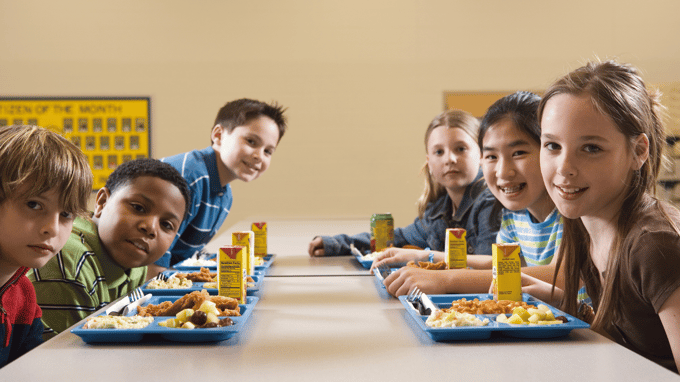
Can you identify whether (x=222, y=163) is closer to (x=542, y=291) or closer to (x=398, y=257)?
(x=398, y=257)

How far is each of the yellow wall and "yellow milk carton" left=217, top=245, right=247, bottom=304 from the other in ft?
12.7

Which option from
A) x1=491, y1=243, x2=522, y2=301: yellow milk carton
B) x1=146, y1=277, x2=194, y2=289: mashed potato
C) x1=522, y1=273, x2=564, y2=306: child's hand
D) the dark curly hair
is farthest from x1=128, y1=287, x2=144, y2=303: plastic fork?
x1=522, y1=273, x2=564, y2=306: child's hand

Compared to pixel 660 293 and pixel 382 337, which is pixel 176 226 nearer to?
pixel 382 337

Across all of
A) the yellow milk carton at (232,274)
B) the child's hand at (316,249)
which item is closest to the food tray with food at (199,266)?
the child's hand at (316,249)

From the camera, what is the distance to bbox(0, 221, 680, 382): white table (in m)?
0.77

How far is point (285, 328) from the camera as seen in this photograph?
1.06m

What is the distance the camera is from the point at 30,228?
41.6 inches

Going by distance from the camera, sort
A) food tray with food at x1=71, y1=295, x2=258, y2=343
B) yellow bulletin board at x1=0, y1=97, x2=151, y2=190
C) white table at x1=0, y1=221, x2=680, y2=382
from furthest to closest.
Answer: yellow bulletin board at x1=0, y1=97, x2=151, y2=190 < food tray with food at x1=71, y1=295, x2=258, y2=343 < white table at x1=0, y1=221, x2=680, y2=382

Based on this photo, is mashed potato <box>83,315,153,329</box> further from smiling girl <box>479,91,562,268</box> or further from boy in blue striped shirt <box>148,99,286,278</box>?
boy in blue striped shirt <box>148,99,286,278</box>

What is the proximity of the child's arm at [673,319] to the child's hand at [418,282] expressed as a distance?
0.48 m

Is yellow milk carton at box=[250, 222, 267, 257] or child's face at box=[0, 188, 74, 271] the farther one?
yellow milk carton at box=[250, 222, 267, 257]

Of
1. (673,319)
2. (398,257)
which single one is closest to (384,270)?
(398,257)

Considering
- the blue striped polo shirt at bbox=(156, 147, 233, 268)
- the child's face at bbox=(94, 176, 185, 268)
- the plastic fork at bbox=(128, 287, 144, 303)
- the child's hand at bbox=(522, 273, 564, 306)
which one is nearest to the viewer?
the plastic fork at bbox=(128, 287, 144, 303)

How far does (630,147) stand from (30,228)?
4.07 feet
